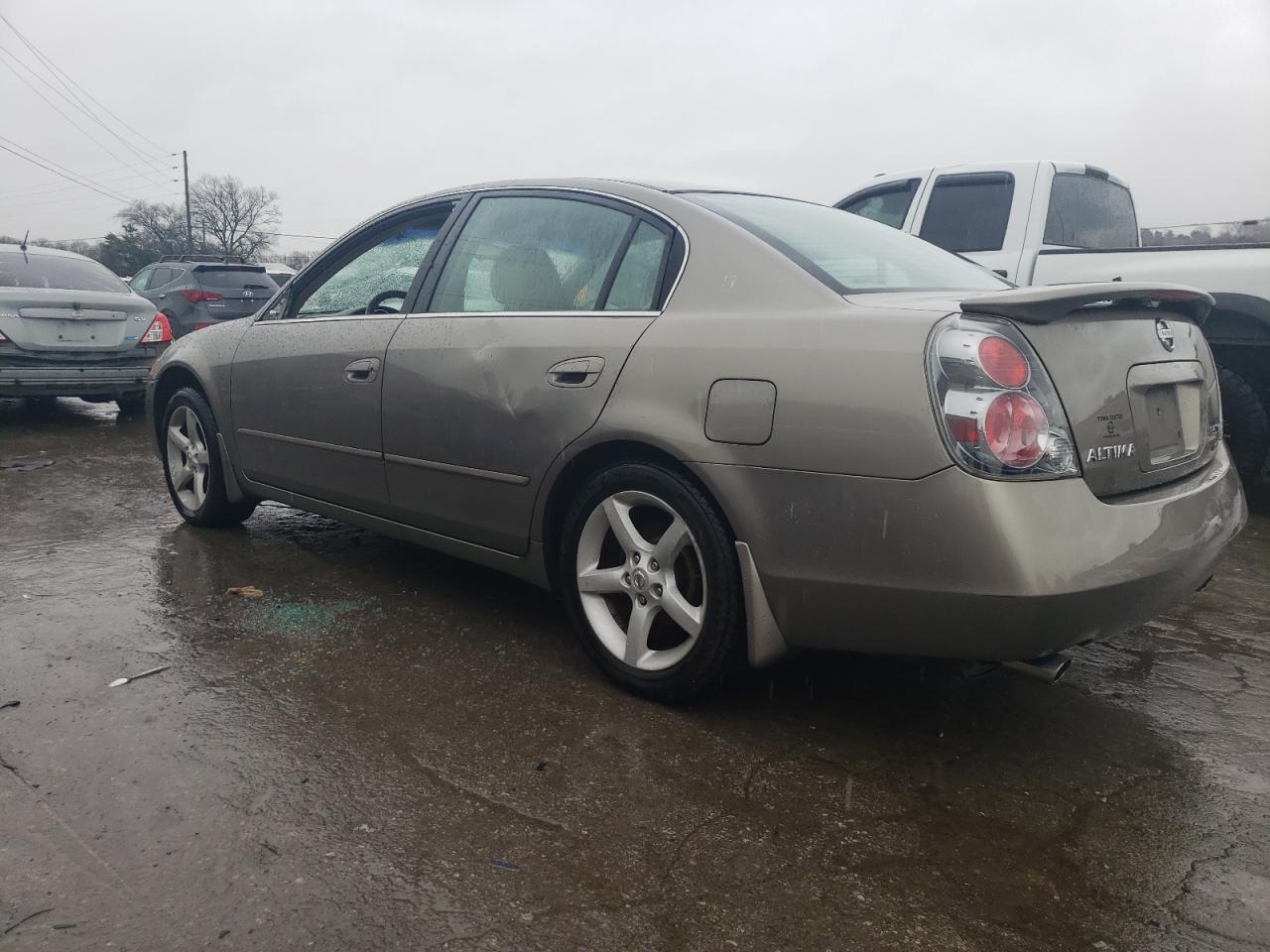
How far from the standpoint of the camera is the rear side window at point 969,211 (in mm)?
6629

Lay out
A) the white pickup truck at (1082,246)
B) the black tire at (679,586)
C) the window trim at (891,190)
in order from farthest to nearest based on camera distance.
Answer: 1. the window trim at (891,190)
2. the white pickup truck at (1082,246)
3. the black tire at (679,586)

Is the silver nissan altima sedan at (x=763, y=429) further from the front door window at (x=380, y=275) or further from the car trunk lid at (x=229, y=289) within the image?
the car trunk lid at (x=229, y=289)

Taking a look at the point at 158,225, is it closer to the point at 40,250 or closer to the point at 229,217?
the point at 229,217

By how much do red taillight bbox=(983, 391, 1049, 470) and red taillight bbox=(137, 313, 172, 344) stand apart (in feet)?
26.8

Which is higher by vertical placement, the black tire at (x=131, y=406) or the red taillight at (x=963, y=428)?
the red taillight at (x=963, y=428)

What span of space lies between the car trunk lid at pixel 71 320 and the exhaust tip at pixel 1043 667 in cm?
Answer: 795

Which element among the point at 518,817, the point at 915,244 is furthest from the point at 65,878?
the point at 915,244

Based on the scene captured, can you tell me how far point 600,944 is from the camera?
188 centimetres

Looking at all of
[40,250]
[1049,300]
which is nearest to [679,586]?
[1049,300]

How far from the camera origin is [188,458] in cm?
494

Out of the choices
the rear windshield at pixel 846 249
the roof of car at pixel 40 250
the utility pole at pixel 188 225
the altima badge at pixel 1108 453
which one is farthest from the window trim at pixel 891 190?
the utility pole at pixel 188 225

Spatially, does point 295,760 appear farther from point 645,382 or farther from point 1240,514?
point 1240,514

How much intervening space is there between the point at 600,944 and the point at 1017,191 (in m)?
6.02

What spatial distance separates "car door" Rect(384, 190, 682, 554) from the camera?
3041 millimetres
